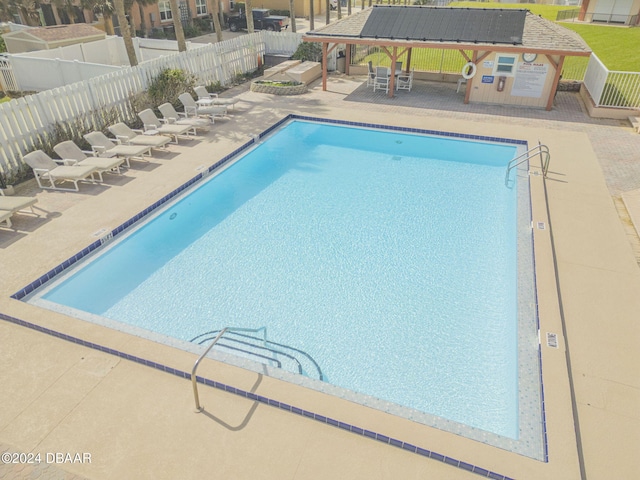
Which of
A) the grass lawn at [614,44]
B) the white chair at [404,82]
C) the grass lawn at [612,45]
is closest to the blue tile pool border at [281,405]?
the white chair at [404,82]

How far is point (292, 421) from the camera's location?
18.2ft

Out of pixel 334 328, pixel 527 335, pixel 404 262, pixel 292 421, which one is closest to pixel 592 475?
pixel 527 335

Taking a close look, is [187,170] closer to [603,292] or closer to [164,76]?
[164,76]

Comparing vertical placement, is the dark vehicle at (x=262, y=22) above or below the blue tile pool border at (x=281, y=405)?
above

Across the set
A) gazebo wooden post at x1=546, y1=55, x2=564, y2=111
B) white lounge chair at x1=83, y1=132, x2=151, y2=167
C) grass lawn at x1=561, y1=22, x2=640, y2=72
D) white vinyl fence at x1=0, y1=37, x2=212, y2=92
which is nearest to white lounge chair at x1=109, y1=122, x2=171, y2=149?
white lounge chair at x1=83, y1=132, x2=151, y2=167

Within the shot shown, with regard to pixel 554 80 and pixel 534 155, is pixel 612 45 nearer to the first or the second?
pixel 554 80

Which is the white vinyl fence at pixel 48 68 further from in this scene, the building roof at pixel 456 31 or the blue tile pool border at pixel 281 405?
the blue tile pool border at pixel 281 405

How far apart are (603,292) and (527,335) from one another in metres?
2.00

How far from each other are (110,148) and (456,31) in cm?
1376

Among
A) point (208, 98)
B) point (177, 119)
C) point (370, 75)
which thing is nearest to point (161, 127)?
point (177, 119)

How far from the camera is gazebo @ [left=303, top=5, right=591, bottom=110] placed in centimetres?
1644

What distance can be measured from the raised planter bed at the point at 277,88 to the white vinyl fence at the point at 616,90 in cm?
1156

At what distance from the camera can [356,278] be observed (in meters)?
8.93

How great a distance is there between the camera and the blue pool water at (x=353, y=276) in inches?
272
